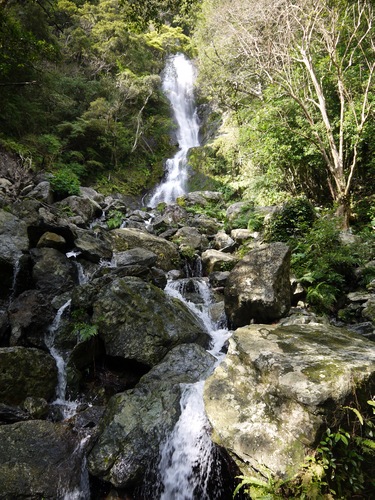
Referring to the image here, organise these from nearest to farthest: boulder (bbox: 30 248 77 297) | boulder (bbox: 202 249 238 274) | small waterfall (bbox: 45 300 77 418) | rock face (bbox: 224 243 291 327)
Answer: small waterfall (bbox: 45 300 77 418) → rock face (bbox: 224 243 291 327) → boulder (bbox: 30 248 77 297) → boulder (bbox: 202 249 238 274)

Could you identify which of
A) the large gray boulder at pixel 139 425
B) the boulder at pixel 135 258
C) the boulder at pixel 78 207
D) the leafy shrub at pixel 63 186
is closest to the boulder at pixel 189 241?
the boulder at pixel 135 258

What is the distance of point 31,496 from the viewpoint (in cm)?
320

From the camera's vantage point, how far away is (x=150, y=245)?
366 inches

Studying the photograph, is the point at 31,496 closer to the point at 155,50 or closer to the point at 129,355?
the point at 129,355

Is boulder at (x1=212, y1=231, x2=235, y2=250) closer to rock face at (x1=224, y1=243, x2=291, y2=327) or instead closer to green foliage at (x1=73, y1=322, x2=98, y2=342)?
rock face at (x1=224, y1=243, x2=291, y2=327)

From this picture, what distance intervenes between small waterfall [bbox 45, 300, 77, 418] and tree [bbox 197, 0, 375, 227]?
7.70 meters

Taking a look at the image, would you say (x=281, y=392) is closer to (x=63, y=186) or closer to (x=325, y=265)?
(x=325, y=265)

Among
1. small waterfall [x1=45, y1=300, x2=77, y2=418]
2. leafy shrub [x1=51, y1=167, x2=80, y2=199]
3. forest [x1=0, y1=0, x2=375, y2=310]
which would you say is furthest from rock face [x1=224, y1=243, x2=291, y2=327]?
leafy shrub [x1=51, y1=167, x2=80, y2=199]

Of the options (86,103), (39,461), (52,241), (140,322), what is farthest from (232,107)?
A: (39,461)

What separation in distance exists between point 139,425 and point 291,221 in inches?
274

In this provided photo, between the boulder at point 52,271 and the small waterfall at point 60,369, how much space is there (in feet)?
2.33

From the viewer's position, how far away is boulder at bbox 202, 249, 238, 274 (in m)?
8.77

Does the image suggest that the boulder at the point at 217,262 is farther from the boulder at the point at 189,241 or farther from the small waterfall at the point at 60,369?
the small waterfall at the point at 60,369

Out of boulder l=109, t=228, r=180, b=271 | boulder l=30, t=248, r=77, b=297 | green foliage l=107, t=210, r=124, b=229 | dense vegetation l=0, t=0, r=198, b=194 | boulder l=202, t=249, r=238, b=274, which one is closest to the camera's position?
boulder l=30, t=248, r=77, b=297
